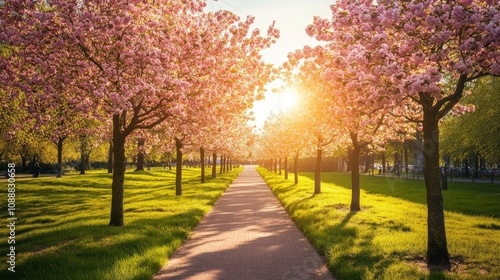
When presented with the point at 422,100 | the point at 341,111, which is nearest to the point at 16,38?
the point at 341,111

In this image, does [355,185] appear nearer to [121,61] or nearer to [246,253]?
[246,253]

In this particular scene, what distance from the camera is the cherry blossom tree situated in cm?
638

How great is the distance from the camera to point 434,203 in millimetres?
8188

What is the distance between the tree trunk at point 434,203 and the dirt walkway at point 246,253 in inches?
97.9

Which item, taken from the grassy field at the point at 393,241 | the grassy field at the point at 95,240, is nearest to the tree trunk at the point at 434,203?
the grassy field at the point at 393,241

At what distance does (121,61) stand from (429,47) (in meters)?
8.54

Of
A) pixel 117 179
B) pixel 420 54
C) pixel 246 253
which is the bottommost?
pixel 246 253

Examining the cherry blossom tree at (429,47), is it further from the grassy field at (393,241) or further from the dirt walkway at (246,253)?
the dirt walkway at (246,253)

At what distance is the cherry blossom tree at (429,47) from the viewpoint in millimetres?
6375

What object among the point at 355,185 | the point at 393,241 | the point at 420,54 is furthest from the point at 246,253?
the point at 355,185

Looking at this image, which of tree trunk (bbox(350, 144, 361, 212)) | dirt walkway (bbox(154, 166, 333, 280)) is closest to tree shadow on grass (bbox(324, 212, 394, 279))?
dirt walkway (bbox(154, 166, 333, 280))

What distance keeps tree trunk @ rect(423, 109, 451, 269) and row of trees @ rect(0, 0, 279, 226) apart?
6292 mm

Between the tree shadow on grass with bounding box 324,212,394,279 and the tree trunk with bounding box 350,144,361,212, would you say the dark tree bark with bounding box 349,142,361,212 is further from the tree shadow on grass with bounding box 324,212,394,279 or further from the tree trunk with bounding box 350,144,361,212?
the tree shadow on grass with bounding box 324,212,394,279

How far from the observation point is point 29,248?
933cm
